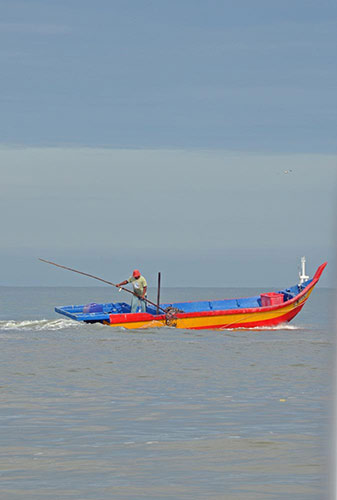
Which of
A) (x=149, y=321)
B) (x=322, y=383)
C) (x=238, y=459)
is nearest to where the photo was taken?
(x=238, y=459)

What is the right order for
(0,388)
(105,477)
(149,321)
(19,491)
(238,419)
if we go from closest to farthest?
(19,491) → (105,477) → (238,419) → (0,388) → (149,321)

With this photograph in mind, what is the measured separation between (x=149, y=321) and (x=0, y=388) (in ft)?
59.2

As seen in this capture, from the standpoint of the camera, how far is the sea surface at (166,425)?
404 inches

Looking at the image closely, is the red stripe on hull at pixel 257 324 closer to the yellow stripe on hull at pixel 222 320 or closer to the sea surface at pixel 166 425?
the yellow stripe on hull at pixel 222 320

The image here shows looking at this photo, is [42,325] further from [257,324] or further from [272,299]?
[272,299]

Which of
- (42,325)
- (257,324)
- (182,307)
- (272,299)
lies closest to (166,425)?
(257,324)

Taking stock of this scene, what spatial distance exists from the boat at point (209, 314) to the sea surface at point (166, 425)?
26.9 feet

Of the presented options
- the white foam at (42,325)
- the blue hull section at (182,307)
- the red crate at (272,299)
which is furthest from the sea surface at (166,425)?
the white foam at (42,325)

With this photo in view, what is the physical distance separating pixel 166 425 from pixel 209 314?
22962 mm

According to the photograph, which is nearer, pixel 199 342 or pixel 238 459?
pixel 238 459

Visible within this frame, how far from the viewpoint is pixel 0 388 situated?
62.1 feet

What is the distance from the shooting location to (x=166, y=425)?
14.3 meters

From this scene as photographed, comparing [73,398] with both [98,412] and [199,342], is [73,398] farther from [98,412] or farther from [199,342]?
[199,342]

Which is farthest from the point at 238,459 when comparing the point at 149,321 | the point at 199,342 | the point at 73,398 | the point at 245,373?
the point at 149,321
